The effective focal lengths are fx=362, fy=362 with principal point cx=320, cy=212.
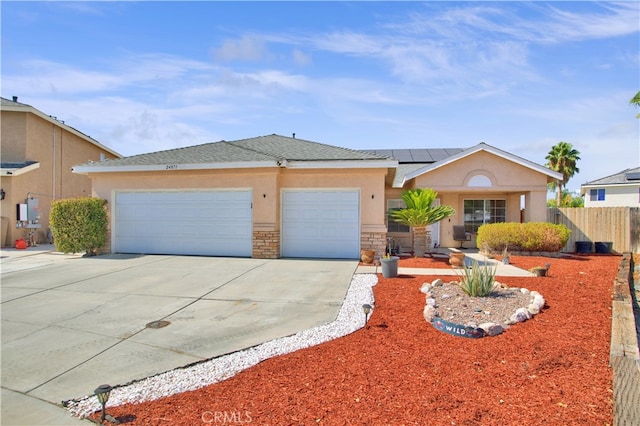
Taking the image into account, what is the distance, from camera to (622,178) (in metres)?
28.5

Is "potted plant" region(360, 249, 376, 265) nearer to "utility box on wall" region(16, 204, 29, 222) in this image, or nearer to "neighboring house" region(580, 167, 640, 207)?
"utility box on wall" region(16, 204, 29, 222)

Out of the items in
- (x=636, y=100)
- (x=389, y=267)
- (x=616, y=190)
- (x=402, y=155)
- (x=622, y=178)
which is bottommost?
(x=389, y=267)

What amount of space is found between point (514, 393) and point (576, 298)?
4.34 meters

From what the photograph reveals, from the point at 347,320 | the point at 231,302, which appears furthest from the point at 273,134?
the point at 347,320

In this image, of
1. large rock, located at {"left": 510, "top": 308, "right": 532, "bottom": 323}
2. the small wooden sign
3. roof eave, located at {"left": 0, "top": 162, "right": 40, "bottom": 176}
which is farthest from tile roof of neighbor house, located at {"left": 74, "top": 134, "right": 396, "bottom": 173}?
the small wooden sign

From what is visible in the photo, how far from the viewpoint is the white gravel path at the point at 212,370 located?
11.5 ft

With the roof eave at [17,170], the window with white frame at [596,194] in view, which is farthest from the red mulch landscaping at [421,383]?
the window with white frame at [596,194]

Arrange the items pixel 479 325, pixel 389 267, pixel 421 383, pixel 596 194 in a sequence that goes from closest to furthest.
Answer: pixel 421 383
pixel 479 325
pixel 389 267
pixel 596 194

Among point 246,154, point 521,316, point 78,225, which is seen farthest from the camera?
point 78,225

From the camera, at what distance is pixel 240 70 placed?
11.9m

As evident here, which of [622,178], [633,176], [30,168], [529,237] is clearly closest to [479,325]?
[529,237]

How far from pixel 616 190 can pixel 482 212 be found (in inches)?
774

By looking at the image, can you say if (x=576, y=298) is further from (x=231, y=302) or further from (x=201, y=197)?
(x=201, y=197)

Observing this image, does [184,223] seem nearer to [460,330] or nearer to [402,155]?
[460,330]
